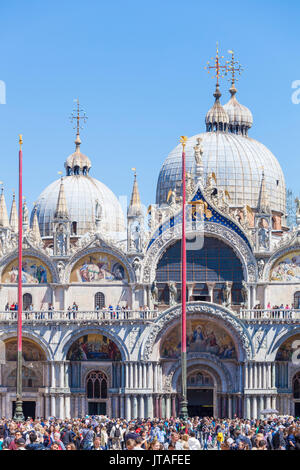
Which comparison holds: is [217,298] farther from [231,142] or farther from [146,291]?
[231,142]

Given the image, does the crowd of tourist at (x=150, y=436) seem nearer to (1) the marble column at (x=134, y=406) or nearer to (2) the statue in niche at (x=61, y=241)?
(1) the marble column at (x=134, y=406)

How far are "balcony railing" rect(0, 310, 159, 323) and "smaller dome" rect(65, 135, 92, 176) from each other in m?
22.0

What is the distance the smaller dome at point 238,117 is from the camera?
8788 cm

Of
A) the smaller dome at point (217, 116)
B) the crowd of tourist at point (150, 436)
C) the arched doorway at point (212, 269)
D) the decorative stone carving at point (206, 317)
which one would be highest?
the smaller dome at point (217, 116)

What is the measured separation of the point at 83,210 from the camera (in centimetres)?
9044

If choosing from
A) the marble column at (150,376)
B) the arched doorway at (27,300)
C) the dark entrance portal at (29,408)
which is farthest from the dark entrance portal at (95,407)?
the arched doorway at (27,300)

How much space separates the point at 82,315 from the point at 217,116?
68.8 ft

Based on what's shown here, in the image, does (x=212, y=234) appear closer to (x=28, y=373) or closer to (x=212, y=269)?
(x=212, y=269)

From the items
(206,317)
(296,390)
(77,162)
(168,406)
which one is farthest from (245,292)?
(77,162)

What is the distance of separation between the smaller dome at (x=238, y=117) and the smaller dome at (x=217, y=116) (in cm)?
187

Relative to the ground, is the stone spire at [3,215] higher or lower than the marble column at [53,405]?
higher

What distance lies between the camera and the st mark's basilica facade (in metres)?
70.0

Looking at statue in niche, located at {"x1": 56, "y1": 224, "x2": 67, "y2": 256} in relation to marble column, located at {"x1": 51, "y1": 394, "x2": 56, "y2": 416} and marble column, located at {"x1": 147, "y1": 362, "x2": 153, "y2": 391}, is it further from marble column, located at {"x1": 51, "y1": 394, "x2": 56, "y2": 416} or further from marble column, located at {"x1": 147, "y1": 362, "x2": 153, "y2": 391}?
marble column, located at {"x1": 147, "y1": 362, "x2": 153, "y2": 391}

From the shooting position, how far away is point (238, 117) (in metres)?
87.9
